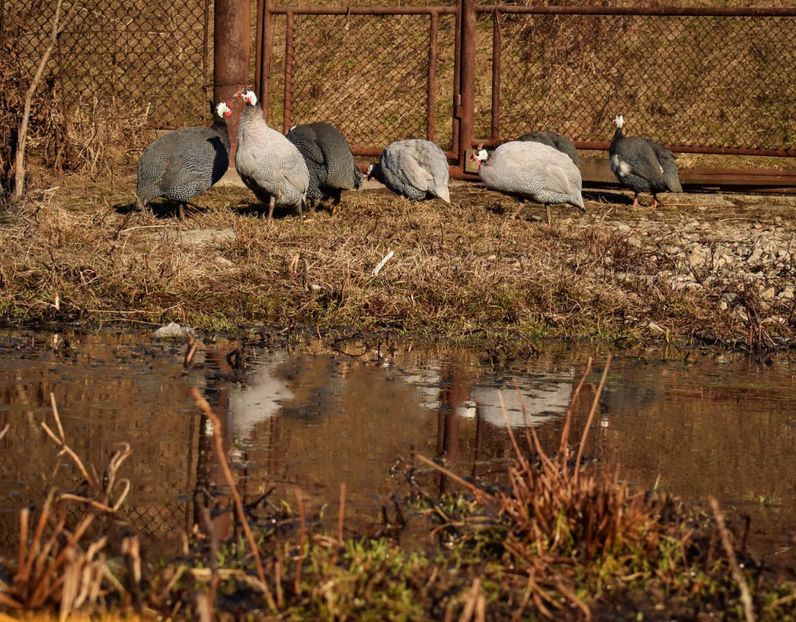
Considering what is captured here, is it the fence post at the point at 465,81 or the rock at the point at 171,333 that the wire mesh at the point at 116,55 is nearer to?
the fence post at the point at 465,81

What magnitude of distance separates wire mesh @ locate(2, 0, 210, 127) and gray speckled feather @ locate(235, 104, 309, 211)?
1.74 meters

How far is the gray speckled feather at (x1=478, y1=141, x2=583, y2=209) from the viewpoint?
9844mm

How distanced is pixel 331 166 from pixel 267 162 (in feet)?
2.78

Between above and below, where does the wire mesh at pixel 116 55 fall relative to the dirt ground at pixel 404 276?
above

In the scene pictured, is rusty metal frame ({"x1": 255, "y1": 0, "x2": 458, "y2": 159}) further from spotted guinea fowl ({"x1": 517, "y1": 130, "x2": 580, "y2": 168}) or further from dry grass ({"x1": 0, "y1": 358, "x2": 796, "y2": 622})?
dry grass ({"x1": 0, "y1": 358, "x2": 796, "y2": 622})

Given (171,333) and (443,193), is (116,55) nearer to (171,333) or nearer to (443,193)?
(443,193)

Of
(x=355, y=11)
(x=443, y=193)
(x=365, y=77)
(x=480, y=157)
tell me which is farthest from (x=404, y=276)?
(x=365, y=77)

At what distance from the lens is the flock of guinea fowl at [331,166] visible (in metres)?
9.01

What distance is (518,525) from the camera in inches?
130

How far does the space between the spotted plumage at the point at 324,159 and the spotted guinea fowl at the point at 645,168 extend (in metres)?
2.35

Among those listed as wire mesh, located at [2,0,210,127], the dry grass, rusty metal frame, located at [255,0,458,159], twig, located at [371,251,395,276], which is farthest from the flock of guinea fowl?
the dry grass

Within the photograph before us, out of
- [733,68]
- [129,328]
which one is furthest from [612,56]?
[129,328]

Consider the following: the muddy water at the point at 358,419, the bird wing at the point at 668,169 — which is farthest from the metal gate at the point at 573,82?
the muddy water at the point at 358,419

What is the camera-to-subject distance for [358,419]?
4.66m
